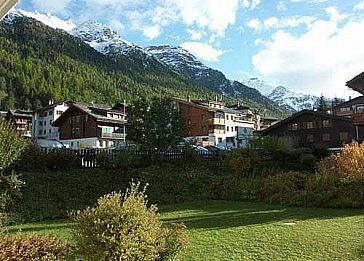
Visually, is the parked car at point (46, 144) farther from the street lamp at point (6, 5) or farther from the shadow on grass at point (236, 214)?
the street lamp at point (6, 5)

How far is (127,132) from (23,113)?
63684mm

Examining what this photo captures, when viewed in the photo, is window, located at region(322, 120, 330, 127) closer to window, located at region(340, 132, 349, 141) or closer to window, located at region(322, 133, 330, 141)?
window, located at region(322, 133, 330, 141)

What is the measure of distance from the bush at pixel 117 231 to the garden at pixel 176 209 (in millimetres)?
13

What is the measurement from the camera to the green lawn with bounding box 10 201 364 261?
22.7ft

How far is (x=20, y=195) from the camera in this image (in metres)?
12.4

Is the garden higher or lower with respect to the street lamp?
lower

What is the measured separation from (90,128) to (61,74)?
56.9m

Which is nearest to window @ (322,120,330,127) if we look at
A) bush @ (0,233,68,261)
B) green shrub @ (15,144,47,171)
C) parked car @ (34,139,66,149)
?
parked car @ (34,139,66,149)

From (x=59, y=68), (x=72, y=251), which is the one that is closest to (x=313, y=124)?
(x=72, y=251)

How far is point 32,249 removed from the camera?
5652 mm

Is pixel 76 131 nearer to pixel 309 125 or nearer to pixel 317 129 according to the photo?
pixel 309 125

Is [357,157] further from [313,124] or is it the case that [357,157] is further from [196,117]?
[196,117]

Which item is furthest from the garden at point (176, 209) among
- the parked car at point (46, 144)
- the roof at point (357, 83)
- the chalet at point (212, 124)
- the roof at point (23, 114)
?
the roof at point (23, 114)

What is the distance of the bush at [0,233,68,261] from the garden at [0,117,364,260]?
2 cm
